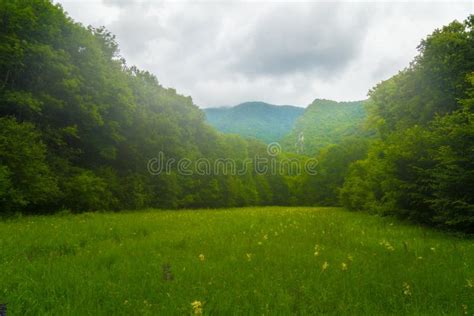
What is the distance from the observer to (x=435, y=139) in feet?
44.0

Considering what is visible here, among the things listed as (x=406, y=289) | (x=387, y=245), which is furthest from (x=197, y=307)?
(x=387, y=245)

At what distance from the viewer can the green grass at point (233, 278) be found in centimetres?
461

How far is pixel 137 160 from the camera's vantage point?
1491 inches

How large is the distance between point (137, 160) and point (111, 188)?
636 cm

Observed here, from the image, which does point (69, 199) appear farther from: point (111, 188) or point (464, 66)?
point (464, 66)

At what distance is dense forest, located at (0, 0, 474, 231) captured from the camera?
14.5m

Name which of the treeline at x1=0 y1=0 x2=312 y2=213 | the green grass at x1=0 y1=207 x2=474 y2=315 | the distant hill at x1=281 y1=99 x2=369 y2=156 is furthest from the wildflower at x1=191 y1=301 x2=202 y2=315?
the distant hill at x1=281 y1=99 x2=369 y2=156

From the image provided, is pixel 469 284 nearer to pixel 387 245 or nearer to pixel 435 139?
pixel 387 245
